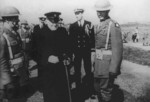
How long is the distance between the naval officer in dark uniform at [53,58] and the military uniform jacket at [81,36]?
5.18 feet

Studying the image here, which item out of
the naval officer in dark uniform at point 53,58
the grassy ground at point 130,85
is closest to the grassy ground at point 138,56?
the grassy ground at point 130,85

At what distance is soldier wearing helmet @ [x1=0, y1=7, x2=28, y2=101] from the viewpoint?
3350 millimetres

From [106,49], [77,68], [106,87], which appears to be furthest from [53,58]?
[77,68]

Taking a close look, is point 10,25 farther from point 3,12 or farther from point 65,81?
point 65,81

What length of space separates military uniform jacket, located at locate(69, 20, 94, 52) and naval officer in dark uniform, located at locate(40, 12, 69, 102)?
1580 millimetres

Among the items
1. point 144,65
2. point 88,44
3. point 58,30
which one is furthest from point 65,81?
point 144,65

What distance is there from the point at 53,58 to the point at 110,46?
2.92 feet

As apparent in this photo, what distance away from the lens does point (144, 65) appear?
8.48 m

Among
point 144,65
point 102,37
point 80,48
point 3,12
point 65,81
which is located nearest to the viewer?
point 3,12

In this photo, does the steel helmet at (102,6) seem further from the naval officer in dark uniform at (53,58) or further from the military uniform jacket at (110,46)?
the naval officer in dark uniform at (53,58)

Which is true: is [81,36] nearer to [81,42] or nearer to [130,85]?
[81,42]

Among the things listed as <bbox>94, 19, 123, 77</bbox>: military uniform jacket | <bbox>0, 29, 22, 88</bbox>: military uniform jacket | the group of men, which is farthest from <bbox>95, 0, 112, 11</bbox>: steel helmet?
<bbox>0, 29, 22, 88</bbox>: military uniform jacket

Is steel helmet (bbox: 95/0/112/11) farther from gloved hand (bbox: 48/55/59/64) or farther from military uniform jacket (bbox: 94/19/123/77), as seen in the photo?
gloved hand (bbox: 48/55/59/64)

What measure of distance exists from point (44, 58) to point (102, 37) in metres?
0.95
